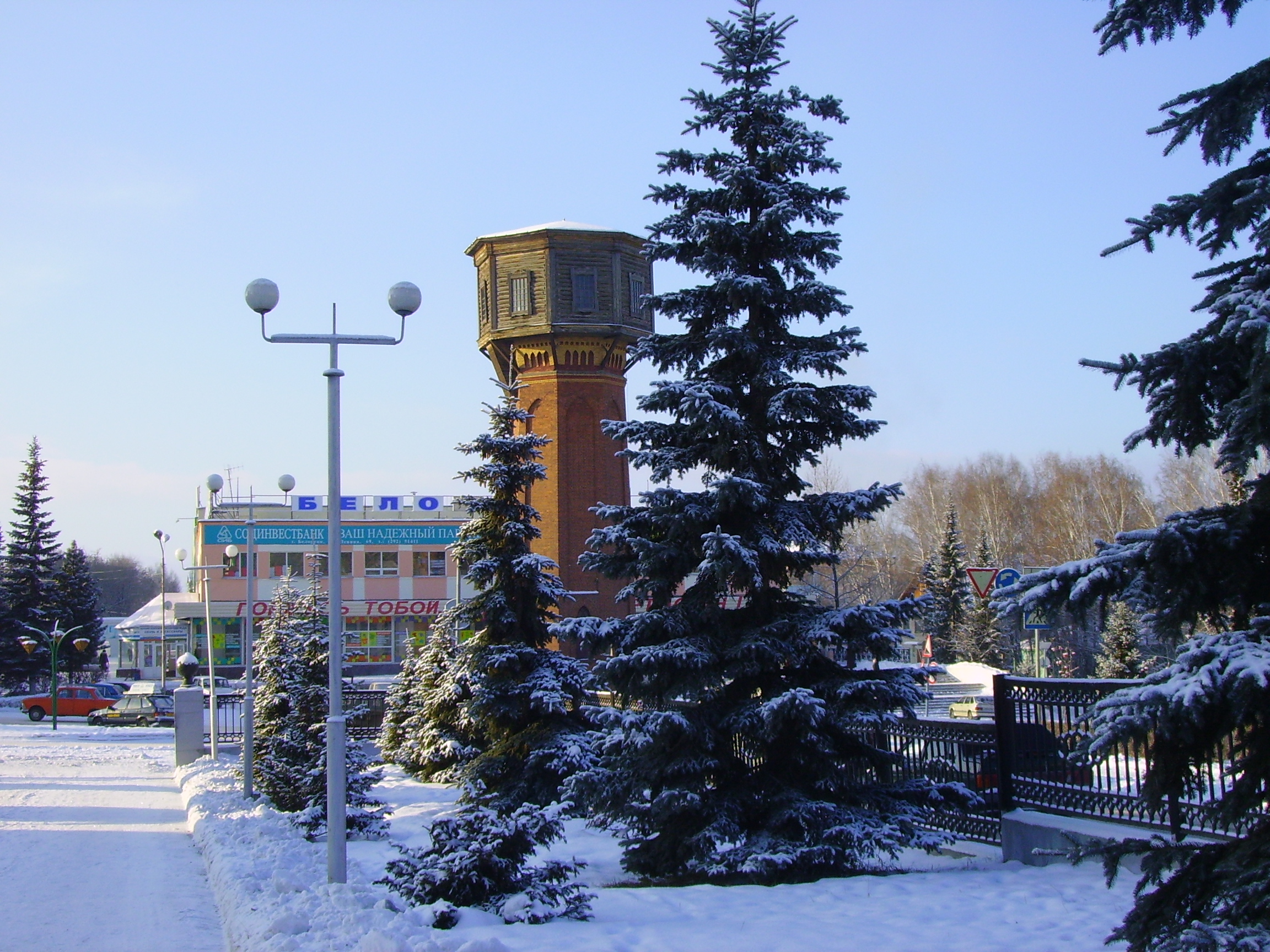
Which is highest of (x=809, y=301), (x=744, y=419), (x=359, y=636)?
(x=809, y=301)

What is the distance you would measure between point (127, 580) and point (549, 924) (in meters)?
164

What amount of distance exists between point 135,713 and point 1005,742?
38.1m

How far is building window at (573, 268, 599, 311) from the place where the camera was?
1492 inches

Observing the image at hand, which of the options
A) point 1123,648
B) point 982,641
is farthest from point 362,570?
point 1123,648

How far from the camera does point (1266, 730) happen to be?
13.8 ft

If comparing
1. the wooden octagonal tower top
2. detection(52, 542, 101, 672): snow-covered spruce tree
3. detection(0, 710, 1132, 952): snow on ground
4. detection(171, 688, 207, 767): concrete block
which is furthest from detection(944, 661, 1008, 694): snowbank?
detection(52, 542, 101, 672): snow-covered spruce tree

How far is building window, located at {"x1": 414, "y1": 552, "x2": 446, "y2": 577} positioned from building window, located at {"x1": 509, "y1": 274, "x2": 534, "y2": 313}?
98.0ft

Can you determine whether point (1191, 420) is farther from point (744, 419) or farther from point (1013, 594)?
point (744, 419)

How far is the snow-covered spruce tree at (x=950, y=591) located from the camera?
180ft

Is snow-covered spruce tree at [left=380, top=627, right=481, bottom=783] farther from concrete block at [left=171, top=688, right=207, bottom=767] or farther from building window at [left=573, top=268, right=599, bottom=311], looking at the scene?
building window at [left=573, top=268, right=599, bottom=311]


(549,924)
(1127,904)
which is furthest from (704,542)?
(1127,904)

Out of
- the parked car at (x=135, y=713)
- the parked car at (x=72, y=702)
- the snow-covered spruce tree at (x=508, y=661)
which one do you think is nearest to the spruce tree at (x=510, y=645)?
the snow-covered spruce tree at (x=508, y=661)

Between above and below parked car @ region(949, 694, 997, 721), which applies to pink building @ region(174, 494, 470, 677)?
above

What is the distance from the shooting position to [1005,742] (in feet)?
38.3
